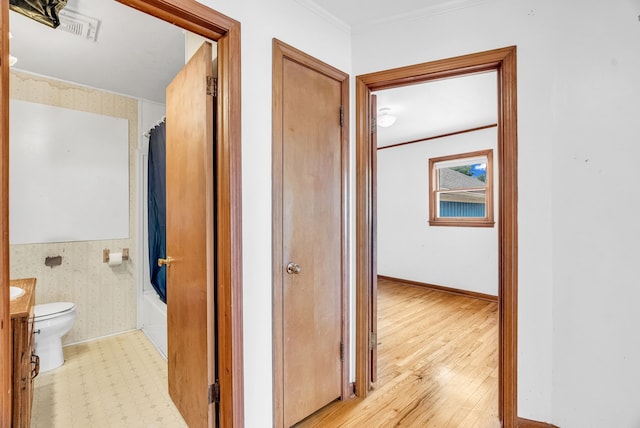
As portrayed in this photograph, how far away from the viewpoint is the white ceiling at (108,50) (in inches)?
70.6

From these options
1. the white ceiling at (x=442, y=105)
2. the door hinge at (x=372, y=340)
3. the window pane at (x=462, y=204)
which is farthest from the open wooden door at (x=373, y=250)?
the window pane at (x=462, y=204)

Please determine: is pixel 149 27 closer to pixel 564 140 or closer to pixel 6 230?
pixel 6 230

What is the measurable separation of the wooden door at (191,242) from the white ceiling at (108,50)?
484 millimetres

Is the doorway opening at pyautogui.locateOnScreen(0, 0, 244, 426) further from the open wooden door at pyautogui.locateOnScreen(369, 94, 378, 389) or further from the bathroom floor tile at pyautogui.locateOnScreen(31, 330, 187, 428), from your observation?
the open wooden door at pyautogui.locateOnScreen(369, 94, 378, 389)

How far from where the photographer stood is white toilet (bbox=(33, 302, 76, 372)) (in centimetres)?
219

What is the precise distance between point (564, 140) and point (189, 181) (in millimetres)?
1926

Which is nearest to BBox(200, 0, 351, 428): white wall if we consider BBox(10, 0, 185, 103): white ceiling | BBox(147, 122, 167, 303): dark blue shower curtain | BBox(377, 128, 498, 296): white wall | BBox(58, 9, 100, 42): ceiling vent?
BBox(10, 0, 185, 103): white ceiling

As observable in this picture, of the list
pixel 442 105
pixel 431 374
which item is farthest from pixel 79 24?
Result: pixel 431 374

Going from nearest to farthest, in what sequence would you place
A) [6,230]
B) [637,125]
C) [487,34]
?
[6,230] < [637,125] < [487,34]

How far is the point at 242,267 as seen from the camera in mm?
1414

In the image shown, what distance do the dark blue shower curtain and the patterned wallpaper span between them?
0.94ft

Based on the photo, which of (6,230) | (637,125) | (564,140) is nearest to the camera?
(6,230)

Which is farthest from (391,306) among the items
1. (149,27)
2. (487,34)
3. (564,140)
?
(149,27)

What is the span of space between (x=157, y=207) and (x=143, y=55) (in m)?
1.23
